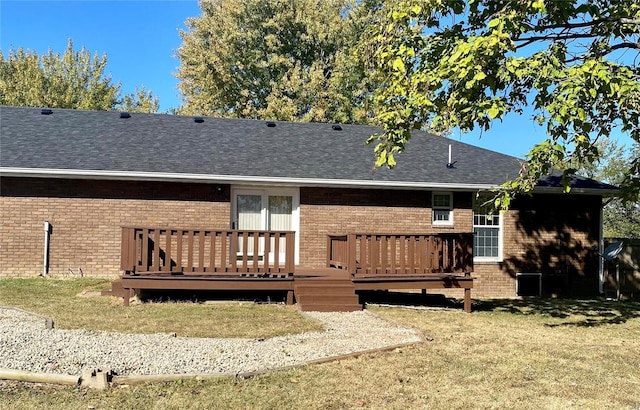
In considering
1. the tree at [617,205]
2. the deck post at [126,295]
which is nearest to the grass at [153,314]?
the deck post at [126,295]

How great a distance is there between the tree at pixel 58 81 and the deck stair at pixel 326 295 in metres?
22.9

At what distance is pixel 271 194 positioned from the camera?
13391mm

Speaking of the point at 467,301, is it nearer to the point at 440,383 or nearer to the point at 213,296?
the point at 213,296

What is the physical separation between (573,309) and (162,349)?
352 inches

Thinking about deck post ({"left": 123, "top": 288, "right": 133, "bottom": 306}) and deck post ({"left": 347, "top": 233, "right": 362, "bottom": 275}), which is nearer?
deck post ({"left": 123, "top": 288, "right": 133, "bottom": 306})

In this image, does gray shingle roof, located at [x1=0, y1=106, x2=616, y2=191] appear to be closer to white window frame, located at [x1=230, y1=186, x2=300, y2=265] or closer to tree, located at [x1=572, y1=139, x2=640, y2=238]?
white window frame, located at [x1=230, y1=186, x2=300, y2=265]

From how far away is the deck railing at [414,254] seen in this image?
1023 centimetres

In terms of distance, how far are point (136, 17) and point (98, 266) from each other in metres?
7.62

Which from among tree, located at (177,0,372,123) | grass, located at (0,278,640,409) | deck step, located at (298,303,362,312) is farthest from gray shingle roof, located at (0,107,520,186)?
tree, located at (177,0,372,123)

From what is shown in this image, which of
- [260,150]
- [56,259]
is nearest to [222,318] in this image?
[56,259]

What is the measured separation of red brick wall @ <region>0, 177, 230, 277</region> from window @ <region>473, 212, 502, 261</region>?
6632mm

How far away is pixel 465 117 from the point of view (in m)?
7.98

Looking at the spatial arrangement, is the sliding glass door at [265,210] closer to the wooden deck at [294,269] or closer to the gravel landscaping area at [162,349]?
the wooden deck at [294,269]

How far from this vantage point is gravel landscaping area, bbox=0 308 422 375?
17.7 ft
